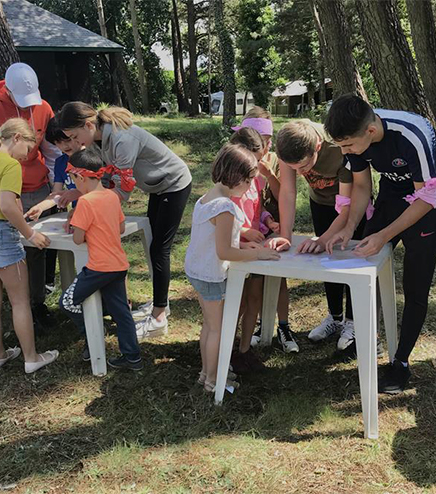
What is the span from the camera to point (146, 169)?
306cm

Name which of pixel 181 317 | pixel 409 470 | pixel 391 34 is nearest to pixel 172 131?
pixel 391 34

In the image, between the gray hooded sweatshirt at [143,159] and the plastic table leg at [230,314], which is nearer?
the plastic table leg at [230,314]

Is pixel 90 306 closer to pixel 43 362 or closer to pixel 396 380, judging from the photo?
pixel 43 362

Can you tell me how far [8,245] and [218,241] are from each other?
3.99 ft

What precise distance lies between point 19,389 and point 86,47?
607 inches

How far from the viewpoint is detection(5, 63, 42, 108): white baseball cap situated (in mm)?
3006

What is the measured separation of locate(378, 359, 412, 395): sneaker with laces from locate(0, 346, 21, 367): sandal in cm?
213

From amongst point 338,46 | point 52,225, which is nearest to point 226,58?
point 338,46

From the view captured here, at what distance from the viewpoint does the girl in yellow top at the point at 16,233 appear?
2559 millimetres

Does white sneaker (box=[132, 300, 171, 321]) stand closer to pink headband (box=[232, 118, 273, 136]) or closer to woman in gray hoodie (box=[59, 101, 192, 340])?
woman in gray hoodie (box=[59, 101, 192, 340])

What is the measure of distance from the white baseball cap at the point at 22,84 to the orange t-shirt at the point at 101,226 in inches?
36.6

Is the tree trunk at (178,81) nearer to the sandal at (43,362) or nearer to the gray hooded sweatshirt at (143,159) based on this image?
the gray hooded sweatshirt at (143,159)

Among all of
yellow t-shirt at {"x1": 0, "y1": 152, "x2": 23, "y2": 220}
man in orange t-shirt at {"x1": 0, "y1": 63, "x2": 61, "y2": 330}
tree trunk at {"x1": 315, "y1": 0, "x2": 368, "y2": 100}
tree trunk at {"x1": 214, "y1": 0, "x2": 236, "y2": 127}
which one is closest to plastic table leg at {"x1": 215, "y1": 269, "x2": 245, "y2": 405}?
yellow t-shirt at {"x1": 0, "y1": 152, "x2": 23, "y2": 220}

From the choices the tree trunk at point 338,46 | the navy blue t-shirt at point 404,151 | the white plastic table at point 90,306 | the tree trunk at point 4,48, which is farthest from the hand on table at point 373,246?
the tree trunk at point 338,46
